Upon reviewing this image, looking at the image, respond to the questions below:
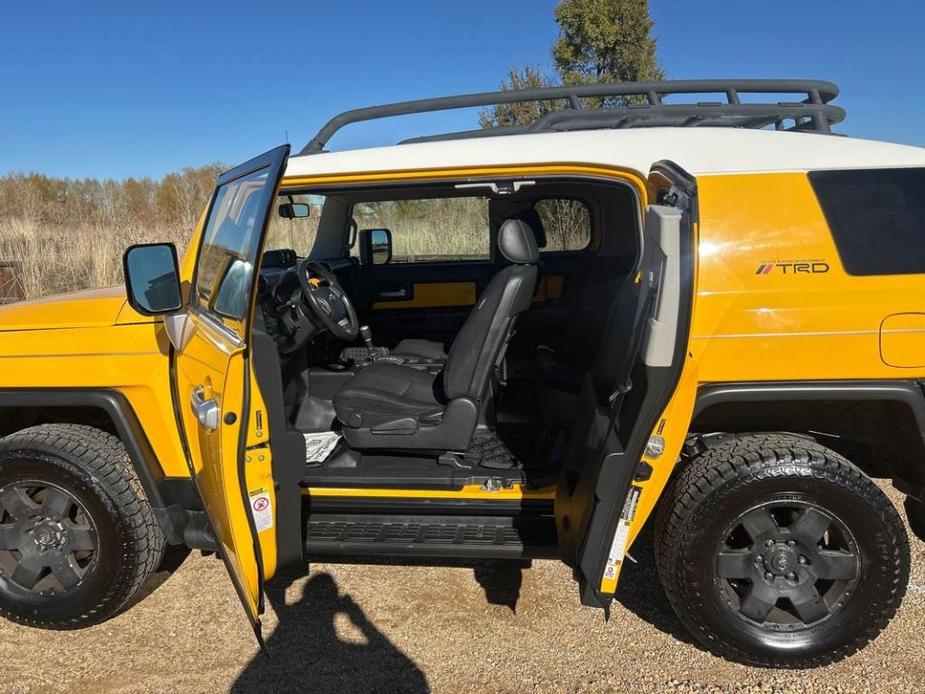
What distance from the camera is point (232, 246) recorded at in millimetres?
2332

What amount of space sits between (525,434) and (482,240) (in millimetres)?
1708

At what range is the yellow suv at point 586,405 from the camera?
1.99m

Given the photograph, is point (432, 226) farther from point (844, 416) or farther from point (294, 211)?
point (844, 416)

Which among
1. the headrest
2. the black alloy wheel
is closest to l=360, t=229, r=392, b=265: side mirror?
the headrest

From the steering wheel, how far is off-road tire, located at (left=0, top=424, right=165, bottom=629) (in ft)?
3.60

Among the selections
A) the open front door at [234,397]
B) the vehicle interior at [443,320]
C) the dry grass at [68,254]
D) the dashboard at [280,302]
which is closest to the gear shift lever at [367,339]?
the vehicle interior at [443,320]

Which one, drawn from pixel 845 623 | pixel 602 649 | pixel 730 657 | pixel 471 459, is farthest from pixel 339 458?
pixel 845 623

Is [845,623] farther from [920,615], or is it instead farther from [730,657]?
[920,615]

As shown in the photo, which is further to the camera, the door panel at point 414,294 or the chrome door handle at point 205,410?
the door panel at point 414,294

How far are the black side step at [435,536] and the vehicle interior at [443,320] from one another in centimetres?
15

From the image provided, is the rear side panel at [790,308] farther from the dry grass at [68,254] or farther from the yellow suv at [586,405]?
the dry grass at [68,254]

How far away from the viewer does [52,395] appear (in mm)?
2455

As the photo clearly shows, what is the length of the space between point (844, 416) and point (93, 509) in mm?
2900

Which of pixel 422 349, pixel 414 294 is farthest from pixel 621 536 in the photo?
pixel 414 294
